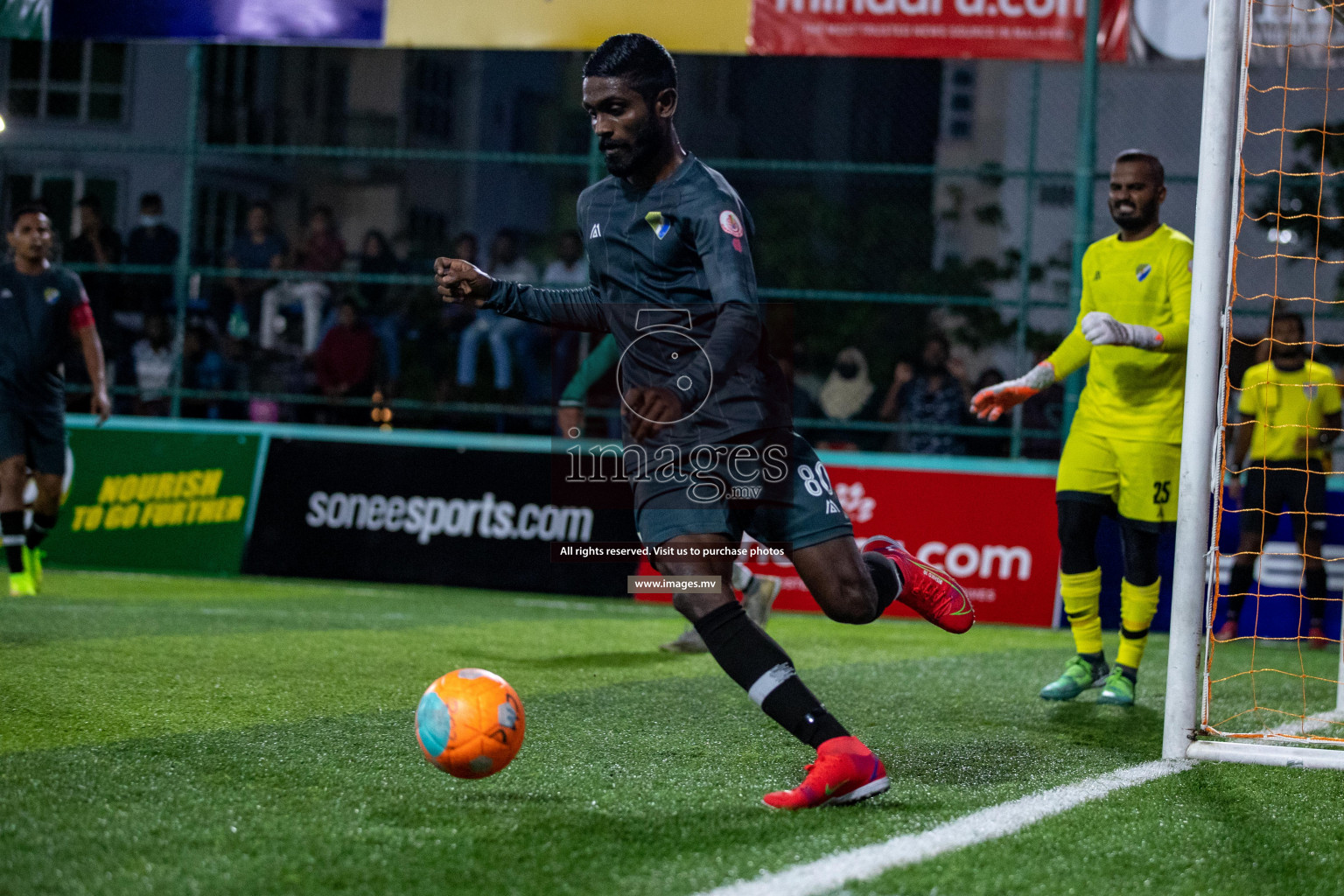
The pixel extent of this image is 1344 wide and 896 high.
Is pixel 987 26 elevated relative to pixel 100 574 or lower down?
elevated

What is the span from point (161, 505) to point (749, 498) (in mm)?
8090

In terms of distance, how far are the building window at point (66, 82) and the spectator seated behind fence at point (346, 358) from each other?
35.4ft

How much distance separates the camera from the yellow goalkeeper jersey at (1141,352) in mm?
5738

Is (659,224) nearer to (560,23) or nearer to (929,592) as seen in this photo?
(929,592)

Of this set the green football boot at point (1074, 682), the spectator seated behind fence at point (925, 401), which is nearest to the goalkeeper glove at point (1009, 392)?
the green football boot at point (1074, 682)

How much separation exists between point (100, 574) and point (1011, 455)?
669 cm

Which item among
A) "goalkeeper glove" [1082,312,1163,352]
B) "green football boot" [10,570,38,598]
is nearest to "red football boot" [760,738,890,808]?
"goalkeeper glove" [1082,312,1163,352]

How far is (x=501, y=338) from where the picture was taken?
40.0 feet

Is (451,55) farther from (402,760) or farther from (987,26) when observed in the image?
(402,760)

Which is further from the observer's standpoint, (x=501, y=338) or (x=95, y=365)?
(x=501, y=338)

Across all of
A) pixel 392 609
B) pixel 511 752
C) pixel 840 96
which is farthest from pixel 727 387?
pixel 840 96

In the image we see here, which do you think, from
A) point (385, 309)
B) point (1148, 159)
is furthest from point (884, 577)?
point (385, 309)

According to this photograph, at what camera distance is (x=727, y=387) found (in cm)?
377

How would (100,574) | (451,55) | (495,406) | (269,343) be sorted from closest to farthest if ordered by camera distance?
(100,574)
(495,406)
(269,343)
(451,55)
